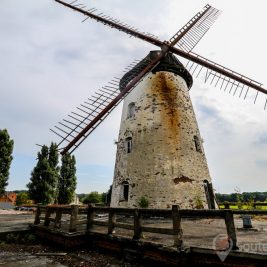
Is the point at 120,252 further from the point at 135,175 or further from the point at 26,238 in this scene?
the point at 135,175

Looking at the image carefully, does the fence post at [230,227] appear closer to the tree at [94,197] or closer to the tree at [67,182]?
the tree at [67,182]

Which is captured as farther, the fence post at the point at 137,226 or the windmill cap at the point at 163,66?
the windmill cap at the point at 163,66

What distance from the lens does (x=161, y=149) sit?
1200 cm

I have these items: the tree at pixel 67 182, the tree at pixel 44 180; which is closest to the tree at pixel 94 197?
the tree at pixel 67 182

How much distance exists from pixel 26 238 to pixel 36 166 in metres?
22.6

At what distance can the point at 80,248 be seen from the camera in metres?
6.80

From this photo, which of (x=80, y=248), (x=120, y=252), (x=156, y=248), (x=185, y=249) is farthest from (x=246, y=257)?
(x=80, y=248)

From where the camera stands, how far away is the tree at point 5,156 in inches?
973

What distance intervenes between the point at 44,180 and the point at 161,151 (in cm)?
2088

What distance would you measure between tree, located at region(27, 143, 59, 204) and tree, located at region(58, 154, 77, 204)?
2472mm

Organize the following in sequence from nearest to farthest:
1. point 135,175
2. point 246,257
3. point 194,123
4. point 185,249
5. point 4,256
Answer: point 246,257, point 185,249, point 4,256, point 135,175, point 194,123

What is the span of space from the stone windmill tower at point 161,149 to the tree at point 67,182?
67.1 ft

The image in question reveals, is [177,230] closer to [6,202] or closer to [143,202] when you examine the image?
[143,202]

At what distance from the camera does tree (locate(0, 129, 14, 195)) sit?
24709mm
